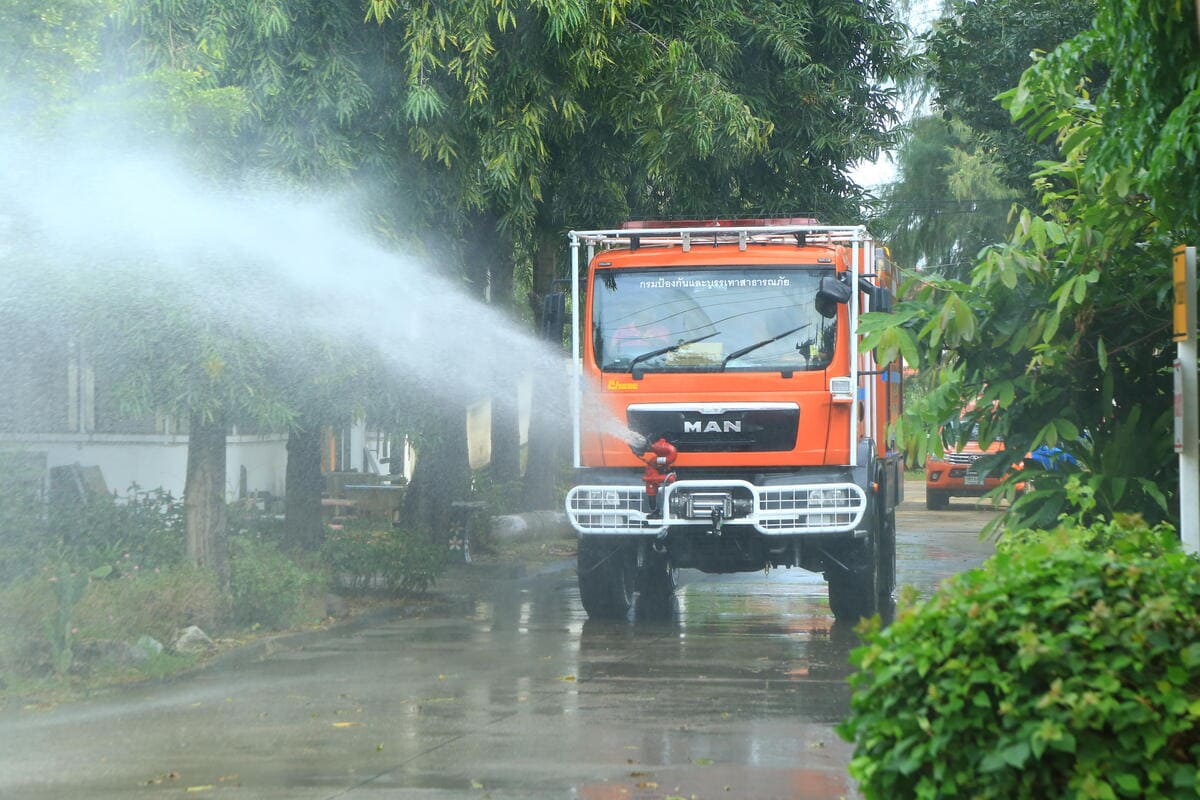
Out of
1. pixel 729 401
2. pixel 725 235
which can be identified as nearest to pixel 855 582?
pixel 729 401

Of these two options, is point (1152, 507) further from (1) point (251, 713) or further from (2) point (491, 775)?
(1) point (251, 713)

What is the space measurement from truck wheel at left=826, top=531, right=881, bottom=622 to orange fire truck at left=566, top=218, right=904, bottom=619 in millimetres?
19

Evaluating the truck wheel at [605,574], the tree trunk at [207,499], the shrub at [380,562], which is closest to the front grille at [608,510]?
the truck wheel at [605,574]

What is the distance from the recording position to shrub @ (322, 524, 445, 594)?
44.9 feet

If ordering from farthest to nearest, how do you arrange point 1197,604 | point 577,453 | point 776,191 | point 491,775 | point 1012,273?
point 776,191
point 577,453
point 1012,273
point 491,775
point 1197,604

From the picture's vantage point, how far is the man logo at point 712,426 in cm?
1173

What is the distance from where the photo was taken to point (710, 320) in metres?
11.8

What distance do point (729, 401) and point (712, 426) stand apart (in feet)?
0.79

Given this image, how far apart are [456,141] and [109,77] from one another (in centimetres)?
347

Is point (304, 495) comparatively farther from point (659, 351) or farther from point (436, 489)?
point (659, 351)

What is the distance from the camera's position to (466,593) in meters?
14.9

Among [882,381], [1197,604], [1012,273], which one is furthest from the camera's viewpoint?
[882,381]

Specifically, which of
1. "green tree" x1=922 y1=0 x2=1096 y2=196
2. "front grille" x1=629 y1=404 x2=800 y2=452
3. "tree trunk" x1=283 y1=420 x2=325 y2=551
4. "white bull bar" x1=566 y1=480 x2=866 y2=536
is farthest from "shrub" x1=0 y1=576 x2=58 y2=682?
"green tree" x1=922 y1=0 x2=1096 y2=196

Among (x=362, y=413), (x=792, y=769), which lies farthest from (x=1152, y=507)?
(x=362, y=413)
